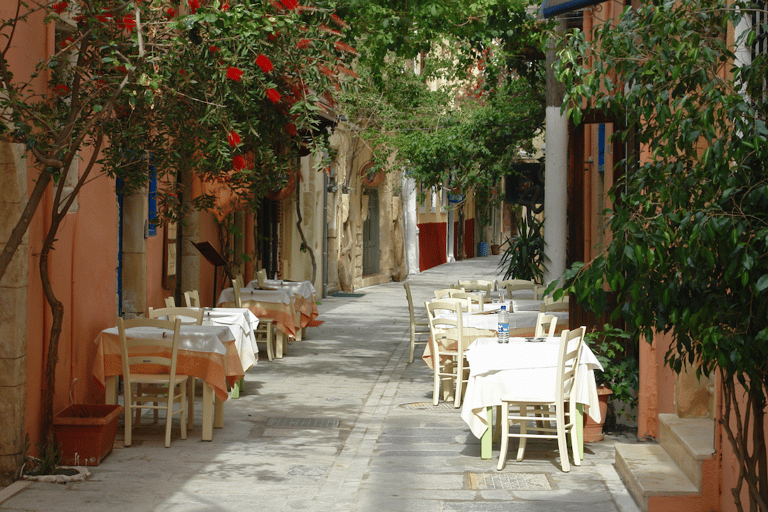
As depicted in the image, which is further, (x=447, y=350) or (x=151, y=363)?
(x=447, y=350)

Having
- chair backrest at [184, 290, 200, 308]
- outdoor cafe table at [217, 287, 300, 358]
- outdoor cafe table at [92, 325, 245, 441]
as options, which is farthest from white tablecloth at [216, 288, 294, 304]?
outdoor cafe table at [92, 325, 245, 441]

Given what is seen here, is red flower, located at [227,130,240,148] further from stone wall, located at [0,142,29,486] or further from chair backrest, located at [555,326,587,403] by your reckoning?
chair backrest, located at [555,326,587,403]

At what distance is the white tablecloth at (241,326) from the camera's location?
9.19 meters

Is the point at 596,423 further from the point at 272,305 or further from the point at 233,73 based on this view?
the point at 272,305

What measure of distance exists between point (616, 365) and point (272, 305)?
6.51 m

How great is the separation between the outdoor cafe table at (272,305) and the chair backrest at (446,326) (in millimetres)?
3503

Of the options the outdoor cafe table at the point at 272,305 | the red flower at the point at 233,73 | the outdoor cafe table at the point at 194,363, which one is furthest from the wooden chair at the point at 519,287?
the red flower at the point at 233,73

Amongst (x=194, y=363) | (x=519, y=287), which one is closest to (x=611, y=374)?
(x=194, y=363)

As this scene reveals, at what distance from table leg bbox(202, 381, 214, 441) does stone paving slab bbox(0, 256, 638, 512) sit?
0.10 metres

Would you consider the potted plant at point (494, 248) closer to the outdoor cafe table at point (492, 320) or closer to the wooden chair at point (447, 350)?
the outdoor cafe table at point (492, 320)

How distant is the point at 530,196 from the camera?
56.3 feet

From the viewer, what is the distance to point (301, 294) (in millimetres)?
14648

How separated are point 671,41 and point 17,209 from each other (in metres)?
4.70

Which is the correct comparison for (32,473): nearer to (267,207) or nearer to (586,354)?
(586,354)
